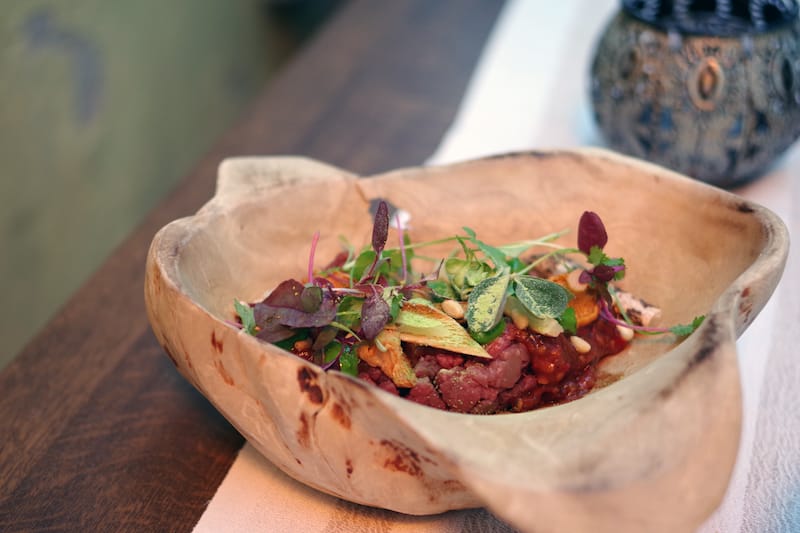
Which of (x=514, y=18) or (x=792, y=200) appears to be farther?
(x=514, y=18)

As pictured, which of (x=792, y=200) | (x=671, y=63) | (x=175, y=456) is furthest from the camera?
(x=792, y=200)

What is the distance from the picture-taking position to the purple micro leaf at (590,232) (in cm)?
94

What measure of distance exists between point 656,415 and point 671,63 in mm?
810

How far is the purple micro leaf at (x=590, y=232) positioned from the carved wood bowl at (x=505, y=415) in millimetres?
73

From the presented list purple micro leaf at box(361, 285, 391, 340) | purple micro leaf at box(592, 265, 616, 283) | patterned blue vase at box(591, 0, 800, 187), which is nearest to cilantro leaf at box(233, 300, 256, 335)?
purple micro leaf at box(361, 285, 391, 340)

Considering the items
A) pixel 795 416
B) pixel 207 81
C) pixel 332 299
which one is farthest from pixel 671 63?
pixel 207 81

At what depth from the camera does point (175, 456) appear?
94cm

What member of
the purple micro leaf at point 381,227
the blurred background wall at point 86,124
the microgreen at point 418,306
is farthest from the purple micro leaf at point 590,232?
the blurred background wall at point 86,124

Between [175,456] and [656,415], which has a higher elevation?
[656,415]

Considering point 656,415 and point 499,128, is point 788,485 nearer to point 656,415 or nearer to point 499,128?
point 656,415

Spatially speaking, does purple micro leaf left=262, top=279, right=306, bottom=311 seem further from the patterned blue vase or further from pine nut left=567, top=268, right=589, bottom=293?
the patterned blue vase

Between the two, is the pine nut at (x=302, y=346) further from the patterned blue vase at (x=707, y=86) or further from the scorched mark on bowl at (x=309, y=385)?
the patterned blue vase at (x=707, y=86)

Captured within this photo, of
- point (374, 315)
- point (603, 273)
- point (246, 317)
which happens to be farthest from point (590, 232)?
point (246, 317)

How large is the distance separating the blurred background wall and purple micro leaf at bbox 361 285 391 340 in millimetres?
1389
